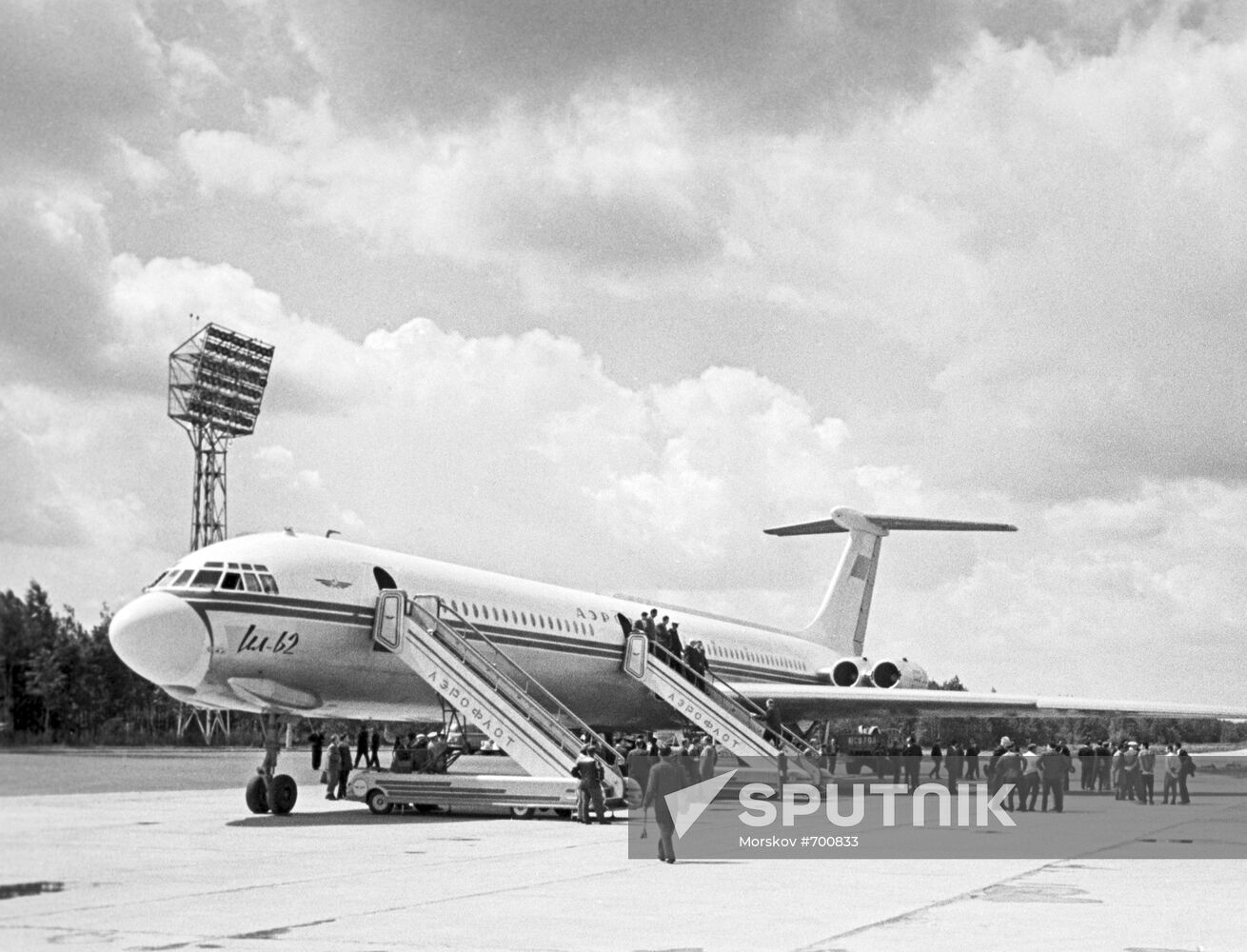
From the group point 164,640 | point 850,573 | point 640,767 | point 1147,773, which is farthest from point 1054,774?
point 850,573

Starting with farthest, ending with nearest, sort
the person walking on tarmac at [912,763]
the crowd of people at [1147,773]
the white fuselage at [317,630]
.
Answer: the person walking on tarmac at [912,763]
the crowd of people at [1147,773]
the white fuselage at [317,630]

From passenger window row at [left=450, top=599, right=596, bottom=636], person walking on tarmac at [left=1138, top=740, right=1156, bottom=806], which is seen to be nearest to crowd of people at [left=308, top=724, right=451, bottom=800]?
passenger window row at [left=450, top=599, right=596, bottom=636]

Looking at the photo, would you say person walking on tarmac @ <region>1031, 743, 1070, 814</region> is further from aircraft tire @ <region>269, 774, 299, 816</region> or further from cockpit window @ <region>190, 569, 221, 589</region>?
cockpit window @ <region>190, 569, 221, 589</region>

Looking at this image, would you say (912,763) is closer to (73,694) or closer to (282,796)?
(282,796)

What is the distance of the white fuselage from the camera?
2227 centimetres

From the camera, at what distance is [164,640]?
21984 mm

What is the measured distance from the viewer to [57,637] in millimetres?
60094

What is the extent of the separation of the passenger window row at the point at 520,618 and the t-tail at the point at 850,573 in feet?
66.4

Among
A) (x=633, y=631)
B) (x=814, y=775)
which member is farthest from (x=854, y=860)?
(x=633, y=631)

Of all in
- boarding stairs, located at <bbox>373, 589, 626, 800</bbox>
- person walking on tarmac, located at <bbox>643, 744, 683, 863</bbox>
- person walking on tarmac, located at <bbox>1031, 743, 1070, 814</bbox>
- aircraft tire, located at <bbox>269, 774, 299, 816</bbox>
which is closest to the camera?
person walking on tarmac, located at <bbox>643, 744, 683, 863</bbox>

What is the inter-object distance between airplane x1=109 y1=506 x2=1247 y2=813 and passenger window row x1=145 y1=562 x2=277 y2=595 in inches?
0.9

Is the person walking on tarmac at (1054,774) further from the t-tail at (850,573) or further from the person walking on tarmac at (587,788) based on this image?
the t-tail at (850,573)

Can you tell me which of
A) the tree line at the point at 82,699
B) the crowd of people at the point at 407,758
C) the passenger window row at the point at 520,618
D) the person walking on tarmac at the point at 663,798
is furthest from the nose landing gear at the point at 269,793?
the tree line at the point at 82,699

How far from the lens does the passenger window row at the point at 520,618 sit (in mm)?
27983
